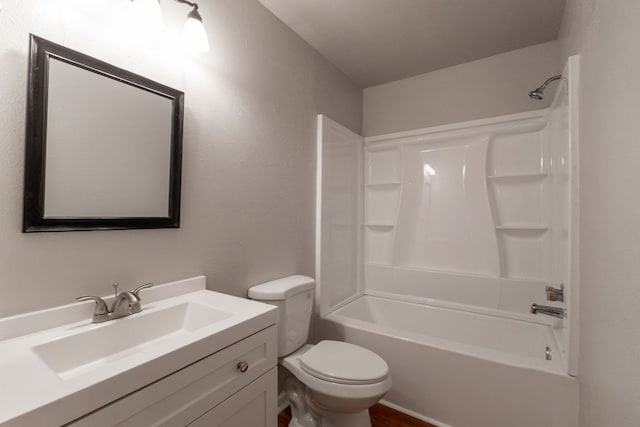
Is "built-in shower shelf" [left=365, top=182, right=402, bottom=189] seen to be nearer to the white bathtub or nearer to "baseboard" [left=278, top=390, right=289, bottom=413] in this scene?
the white bathtub

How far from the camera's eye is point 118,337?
0.99 m

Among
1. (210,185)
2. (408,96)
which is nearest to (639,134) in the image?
(210,185)

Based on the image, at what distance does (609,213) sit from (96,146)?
174cm

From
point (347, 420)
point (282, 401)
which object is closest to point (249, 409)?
point (347, 420)

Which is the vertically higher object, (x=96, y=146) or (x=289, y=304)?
(x=96, y=146)

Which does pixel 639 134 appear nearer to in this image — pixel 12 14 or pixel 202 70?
pixel 202 70

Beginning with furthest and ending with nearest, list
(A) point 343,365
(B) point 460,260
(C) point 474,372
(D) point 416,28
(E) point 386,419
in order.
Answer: (B) point 460,260 < (D) point 416,28 < (E) point 386,419 < (C) point 474,372 < (A) point 343,365

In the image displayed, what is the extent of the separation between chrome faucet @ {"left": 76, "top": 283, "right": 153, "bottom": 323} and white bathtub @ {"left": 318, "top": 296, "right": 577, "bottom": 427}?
1336mm

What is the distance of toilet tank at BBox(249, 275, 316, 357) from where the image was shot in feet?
5.14

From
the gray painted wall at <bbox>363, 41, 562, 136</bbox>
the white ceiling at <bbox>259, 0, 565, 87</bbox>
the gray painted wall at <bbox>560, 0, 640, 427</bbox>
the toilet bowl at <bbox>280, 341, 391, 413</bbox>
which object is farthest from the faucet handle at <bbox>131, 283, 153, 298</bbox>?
the gray painted wall at <bbox>363, 41, 562, 136</bbox>

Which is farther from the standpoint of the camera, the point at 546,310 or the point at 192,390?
the point at 546,310

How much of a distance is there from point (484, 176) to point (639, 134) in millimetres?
1626

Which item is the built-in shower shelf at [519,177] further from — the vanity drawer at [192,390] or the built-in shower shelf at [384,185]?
the vanity drawer at [192,390]

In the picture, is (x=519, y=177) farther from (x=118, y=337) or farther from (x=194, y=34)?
(x=118, y=337)
